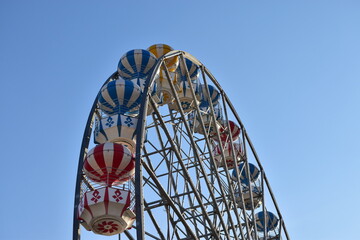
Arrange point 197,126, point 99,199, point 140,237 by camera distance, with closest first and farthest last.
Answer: point 140,237
point 99,199
point 197,126

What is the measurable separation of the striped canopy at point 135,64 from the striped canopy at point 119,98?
178cm

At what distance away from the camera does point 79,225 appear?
13828mm

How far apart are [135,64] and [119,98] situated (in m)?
2.23

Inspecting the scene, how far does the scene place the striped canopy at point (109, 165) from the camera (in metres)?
14.1

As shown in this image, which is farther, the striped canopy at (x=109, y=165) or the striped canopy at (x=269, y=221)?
the striped canopy at (x=269, y=221)

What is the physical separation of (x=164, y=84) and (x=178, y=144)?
2032mm

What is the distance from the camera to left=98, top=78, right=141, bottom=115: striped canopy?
16.0 metres

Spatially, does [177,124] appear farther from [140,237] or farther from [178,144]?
[140,237]

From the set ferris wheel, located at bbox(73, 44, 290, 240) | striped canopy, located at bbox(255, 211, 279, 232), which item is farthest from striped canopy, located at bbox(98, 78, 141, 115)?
striped canopy, located at bbox(255, 211, 279, 232)

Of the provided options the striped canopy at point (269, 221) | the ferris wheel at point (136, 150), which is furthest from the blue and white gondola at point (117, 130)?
the striped canopy at point (269, 221)

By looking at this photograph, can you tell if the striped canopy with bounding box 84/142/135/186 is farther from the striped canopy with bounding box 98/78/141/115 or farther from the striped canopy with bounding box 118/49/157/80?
the striped canopy with bounding box 118/49/157/80

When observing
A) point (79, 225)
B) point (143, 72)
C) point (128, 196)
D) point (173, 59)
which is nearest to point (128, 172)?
point (128, 196)

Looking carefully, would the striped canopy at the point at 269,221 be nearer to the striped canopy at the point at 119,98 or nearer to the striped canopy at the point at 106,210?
the striped canopy at the point at 119,98

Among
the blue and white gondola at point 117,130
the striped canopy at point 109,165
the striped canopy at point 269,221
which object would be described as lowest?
the striped canopy at point 109,165
